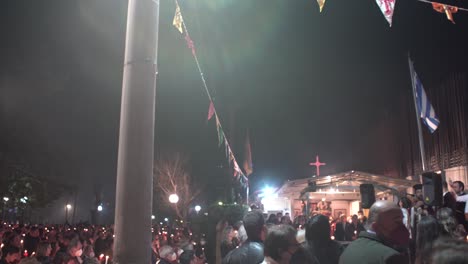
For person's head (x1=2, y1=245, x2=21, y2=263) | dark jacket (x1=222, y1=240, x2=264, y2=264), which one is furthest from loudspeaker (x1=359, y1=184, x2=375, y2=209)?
person's head (x1=2, y1=245, x2=21, y2=263)

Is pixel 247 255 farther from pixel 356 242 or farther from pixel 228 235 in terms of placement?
pixel 228 235

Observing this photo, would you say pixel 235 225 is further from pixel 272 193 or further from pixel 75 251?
pixel 272 193

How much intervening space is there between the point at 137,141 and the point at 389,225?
229 centimetres

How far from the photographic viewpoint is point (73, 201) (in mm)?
66188

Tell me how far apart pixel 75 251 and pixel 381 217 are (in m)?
5.96

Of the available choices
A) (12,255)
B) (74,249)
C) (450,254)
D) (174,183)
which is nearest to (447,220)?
(450,254)

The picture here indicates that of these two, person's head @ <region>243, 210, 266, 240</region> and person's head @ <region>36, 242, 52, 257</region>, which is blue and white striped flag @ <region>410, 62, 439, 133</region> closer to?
person's head @ <region>243, 210, 266, 240</region>

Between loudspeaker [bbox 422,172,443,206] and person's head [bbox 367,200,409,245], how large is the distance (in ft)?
16.3

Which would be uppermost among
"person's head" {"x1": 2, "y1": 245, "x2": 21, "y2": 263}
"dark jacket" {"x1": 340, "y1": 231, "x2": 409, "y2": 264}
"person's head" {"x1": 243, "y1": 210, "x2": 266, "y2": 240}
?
"person's head" {"x1": 243, "y1": 210, "x2": 266, "y2": 240}

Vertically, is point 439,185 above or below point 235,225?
above

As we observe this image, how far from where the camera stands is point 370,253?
3447 millimetres

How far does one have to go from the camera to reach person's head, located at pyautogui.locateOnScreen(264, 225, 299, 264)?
3.80 m

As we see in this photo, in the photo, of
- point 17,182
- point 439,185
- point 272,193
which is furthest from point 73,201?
point 439,185

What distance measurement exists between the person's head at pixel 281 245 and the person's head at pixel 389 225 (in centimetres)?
74
